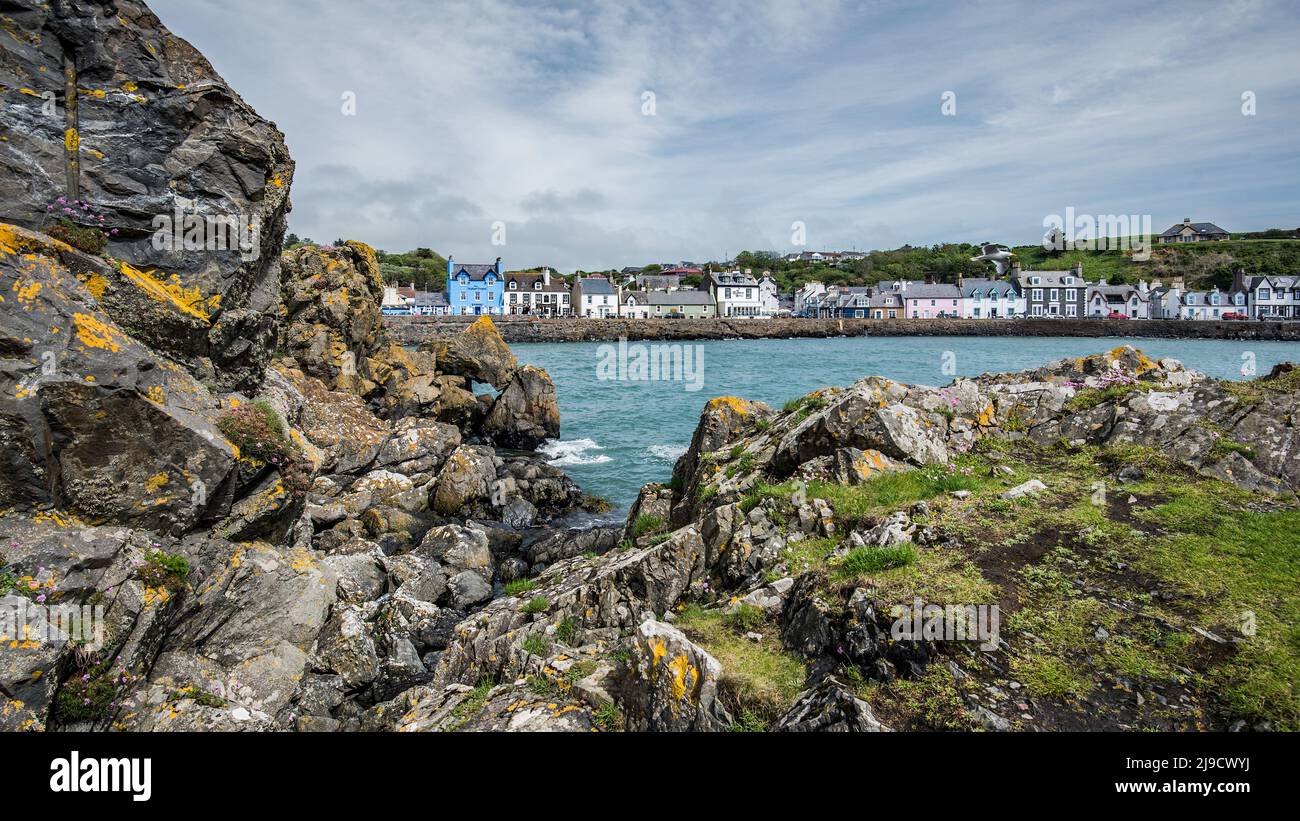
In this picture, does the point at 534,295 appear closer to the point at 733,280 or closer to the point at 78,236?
the point at 733,280

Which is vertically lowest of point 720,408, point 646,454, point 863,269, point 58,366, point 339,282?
point 646,454

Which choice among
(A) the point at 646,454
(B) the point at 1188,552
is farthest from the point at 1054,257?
(B) the point at 1188,552

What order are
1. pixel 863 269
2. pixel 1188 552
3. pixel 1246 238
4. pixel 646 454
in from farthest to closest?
pixel 863 269 → pixel 1246 238 → pixel 646 454 → pixel 1188 552

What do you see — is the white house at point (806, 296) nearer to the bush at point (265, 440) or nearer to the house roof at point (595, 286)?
the house roof at point (595, 286)

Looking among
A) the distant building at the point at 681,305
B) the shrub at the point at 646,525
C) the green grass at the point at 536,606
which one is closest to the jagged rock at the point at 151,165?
the green grass at the point at 536,606

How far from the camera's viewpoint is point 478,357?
35.3 meters

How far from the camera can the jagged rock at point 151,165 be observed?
9453mm

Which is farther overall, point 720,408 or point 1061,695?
point 720,408

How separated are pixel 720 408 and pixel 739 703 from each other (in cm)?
1078

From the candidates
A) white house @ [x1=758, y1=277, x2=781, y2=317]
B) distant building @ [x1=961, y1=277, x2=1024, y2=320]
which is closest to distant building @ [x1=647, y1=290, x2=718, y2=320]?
white house @ [x1=758, y1=277, x2=781, y2=317]

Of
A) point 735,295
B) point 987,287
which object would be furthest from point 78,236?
point 987,287

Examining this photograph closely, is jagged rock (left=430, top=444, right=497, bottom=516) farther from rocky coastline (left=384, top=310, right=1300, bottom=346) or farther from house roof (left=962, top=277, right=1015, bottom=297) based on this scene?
house roof (left=962, top=277, right=1015, bottom=297)
